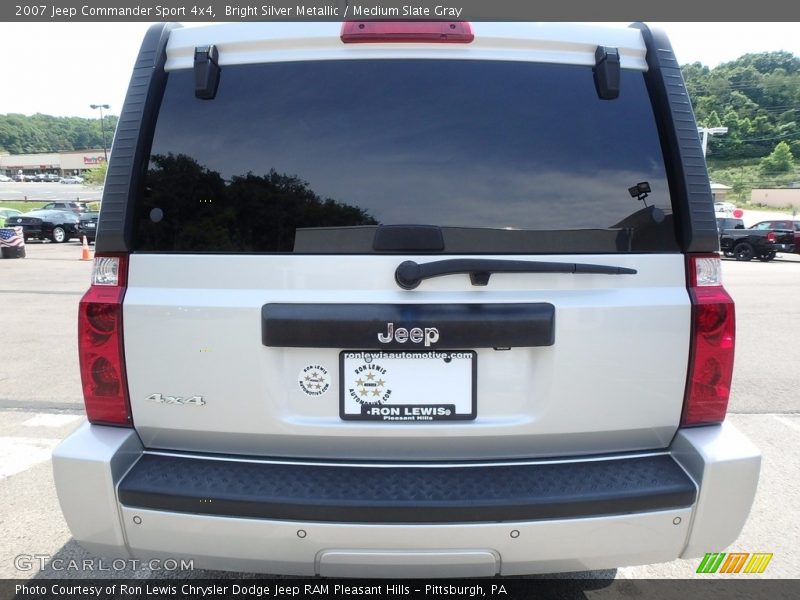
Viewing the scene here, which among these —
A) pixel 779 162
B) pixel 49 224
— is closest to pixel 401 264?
pixel 49 224

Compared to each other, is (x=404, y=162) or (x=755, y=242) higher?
(x=404, y=162)

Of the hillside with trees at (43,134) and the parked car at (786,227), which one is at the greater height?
the hillside with trees at (43,134)

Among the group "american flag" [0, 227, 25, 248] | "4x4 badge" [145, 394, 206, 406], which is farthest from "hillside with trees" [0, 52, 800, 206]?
"4x4 badge" [145, 394, 206, 406]

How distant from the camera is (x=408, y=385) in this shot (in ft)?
6.30

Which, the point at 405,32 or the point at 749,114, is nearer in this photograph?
the point at 405,32

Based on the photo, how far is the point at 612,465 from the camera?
197 cm

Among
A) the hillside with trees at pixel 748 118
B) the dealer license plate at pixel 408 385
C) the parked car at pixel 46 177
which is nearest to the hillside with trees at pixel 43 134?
the hillside with trees at pixel 748 118

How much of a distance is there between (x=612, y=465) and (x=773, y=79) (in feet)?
441

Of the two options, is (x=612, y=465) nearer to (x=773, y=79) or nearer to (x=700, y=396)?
(x=700, y=396)

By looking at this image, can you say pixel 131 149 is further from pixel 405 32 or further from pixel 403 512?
pixel 403 512

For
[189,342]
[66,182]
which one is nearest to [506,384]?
[189,342]

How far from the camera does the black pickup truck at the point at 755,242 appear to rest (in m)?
22.7

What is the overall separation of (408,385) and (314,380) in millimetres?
320

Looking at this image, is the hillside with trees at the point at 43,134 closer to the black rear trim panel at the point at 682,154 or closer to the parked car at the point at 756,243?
the parked car at the point at 756,243
